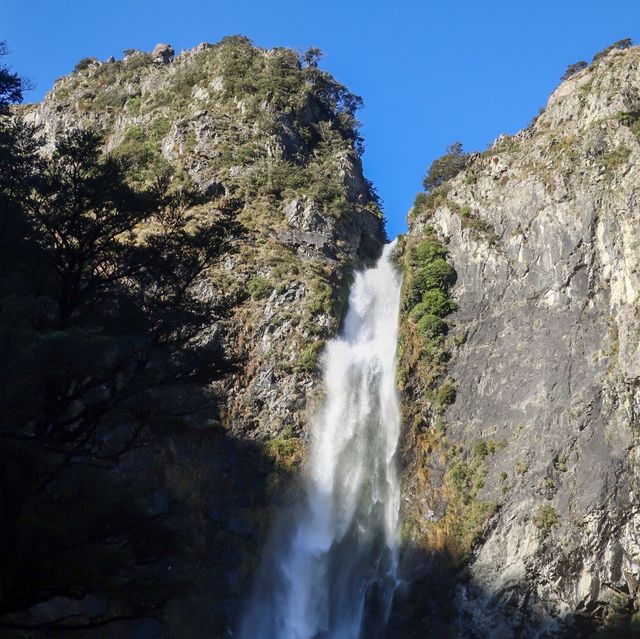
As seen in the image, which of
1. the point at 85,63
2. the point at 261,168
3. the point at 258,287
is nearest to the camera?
the point at 258,287

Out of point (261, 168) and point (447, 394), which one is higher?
point (261, 168)

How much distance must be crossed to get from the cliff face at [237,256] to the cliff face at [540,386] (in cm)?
480

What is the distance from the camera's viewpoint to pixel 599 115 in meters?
34.2

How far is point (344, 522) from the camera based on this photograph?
28531 mm

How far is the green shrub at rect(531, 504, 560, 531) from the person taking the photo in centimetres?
2397

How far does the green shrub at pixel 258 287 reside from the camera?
114 ft

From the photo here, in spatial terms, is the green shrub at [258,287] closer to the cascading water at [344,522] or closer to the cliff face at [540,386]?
the cascading water at [344,522]

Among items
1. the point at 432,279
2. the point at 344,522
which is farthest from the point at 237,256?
the point at 344,522

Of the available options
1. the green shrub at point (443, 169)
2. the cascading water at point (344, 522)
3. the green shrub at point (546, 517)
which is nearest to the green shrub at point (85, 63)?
the green shrub at point (443, 169)

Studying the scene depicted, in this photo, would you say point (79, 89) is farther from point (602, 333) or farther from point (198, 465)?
point (602, 333)

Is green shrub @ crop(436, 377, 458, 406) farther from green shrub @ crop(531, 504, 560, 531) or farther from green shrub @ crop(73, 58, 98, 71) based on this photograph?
green shrub @ crop(73, 58, 98, 71)

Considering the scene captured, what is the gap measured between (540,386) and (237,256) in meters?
15.3

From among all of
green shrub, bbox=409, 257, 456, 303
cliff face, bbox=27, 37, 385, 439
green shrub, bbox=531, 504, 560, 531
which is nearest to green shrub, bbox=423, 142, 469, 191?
cliff face, bbox=27, 37, 385, 439

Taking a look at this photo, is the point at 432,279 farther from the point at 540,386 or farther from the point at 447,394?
the point at 540,386
